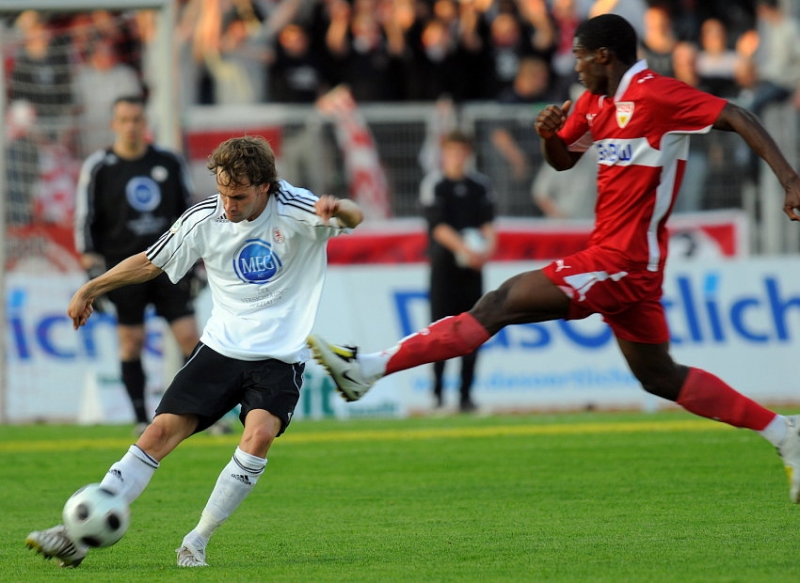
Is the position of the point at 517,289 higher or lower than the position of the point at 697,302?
higher

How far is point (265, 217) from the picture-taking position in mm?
6520

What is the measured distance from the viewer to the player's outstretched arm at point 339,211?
627 centimetres

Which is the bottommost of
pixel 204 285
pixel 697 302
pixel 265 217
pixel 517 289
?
pixel 697 302

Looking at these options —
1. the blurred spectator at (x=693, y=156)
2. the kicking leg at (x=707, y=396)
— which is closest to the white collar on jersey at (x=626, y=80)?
the kicking leg at (x=707, y=396)

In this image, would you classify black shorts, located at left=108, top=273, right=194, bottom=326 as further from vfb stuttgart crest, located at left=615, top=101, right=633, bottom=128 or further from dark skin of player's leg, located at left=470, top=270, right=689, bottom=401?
vfb stuttgart crest, located at left=615, top=101, right=633, bottom=128

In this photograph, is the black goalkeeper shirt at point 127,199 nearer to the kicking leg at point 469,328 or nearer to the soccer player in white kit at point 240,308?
the kicking leg at point 469,328

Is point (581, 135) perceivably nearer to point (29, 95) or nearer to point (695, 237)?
point (695, 237)

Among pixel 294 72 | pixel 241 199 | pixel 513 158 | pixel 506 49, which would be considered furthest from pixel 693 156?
pixel 241 199

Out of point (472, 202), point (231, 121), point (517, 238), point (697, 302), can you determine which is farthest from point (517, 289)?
point (231, 121)

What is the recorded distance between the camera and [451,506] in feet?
26.8

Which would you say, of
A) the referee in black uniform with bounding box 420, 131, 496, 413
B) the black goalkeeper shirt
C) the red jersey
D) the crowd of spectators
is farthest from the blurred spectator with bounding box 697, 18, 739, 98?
the red jersey

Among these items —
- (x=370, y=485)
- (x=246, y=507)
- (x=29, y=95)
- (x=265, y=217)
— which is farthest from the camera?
(x=29, y=95)

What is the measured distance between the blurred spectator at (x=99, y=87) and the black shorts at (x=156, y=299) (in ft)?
17.9

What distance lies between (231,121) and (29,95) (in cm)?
236
